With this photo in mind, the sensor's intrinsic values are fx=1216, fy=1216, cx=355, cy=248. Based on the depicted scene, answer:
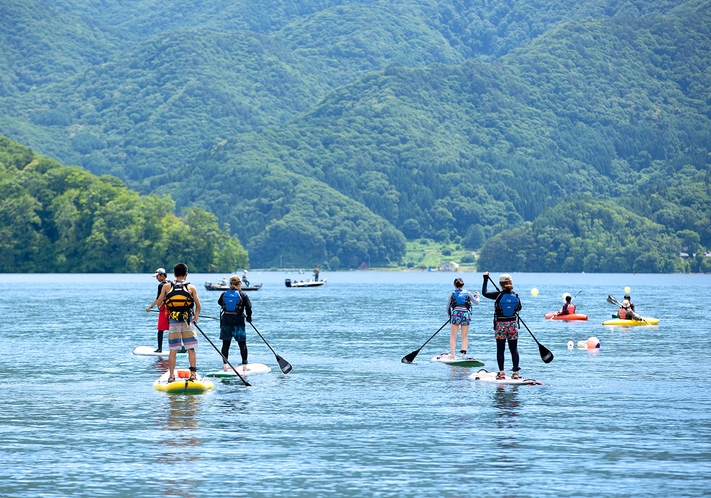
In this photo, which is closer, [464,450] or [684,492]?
[684,492]

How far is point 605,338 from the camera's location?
55.5 m

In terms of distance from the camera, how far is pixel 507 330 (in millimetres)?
31125

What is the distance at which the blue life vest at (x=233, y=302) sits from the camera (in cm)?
3259

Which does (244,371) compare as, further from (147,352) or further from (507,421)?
(507,421)

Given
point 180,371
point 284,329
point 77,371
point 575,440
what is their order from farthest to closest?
point 284,329
point 77,371
point 180,371
point 575,440

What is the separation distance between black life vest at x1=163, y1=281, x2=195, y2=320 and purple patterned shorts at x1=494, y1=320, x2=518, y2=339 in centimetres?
783

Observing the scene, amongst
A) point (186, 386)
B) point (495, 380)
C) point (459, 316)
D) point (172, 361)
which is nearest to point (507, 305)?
point (495, 380)

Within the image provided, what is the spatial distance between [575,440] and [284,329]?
1544 inches

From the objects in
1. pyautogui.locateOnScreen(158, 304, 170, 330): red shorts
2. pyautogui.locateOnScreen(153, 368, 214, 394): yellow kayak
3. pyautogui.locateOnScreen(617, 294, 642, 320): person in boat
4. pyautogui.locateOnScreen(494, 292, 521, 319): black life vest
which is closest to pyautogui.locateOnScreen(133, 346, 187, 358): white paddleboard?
pyautogui.locateOnScreen(158, 304, 170, 330): red shorts

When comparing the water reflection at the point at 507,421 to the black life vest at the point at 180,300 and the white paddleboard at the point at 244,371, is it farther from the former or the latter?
the black life vest at the point at 180,300

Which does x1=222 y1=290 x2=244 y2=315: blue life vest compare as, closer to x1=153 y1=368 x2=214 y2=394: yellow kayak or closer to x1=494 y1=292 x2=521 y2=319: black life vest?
Result: x1=153 y1=368 x2=214 y2=394: yellow kayak

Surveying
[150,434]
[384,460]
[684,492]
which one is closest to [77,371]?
[150,434]

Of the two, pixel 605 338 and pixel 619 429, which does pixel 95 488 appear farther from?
pixel 605 338

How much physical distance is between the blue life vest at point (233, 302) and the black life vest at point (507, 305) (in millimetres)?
6904
